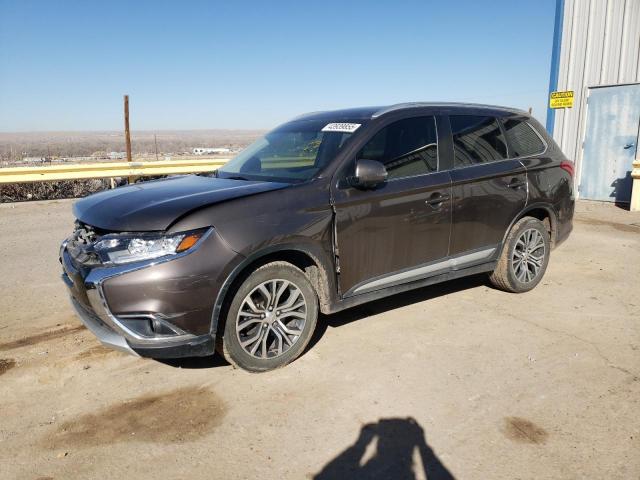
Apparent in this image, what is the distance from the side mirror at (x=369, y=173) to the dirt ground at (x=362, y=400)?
4.28 feet

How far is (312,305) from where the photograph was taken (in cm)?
373

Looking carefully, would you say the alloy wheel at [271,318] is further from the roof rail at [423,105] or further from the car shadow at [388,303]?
the roof rail at [423,105]

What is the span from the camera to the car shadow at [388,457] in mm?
2529

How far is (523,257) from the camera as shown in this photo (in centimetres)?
518

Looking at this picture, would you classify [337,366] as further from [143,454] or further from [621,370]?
[621,370]

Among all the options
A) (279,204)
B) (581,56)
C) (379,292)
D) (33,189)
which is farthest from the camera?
(33,189)

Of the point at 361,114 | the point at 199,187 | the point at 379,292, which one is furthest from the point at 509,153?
the point at 199,187

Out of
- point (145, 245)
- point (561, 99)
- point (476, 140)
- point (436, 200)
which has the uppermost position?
point (561, 99)

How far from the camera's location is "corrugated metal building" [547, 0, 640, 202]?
11180 millimetres

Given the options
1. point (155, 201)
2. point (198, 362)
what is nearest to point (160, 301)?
point (155, 201)

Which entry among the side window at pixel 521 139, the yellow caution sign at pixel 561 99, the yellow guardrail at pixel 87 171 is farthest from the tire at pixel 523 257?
the yellow guardrail at pixel 87 171

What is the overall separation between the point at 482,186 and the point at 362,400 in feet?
7.79

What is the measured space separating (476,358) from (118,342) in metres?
2.54

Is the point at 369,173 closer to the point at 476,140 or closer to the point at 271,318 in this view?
the point at 271,318
